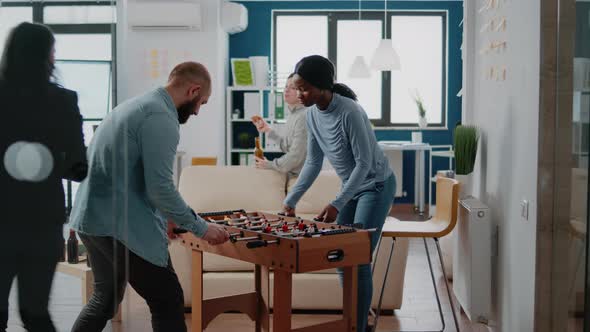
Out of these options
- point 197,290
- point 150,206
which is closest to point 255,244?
point 150,206

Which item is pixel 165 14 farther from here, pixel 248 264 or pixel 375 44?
pixel 248 264

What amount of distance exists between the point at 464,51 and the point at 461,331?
164 centimetres

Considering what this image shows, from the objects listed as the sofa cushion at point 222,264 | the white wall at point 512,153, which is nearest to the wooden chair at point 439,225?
the white wall at point 512,153

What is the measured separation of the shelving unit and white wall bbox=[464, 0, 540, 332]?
457 cm

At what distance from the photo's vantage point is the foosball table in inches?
96.6

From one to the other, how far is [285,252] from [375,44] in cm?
705

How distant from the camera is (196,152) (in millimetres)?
8094

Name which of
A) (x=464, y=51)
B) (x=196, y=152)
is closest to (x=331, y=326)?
(x=464, y=51)

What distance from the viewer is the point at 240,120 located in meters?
8.26

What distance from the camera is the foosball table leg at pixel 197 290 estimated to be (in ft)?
9.88

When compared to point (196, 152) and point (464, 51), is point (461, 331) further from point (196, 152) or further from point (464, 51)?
point (196, 152)

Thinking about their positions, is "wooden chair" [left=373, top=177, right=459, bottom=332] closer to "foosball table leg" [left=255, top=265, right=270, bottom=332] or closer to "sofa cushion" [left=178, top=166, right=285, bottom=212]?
"foosball table leg" [left=255, top=265, right=270, bottom=332]

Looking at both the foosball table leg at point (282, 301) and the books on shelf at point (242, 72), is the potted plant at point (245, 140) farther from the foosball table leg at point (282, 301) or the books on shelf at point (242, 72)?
the foosball table leg at point (282, 301)

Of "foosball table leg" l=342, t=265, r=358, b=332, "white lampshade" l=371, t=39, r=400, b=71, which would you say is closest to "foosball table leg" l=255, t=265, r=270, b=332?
"foosball table leg" l=342, t=265, r=358, b=332
